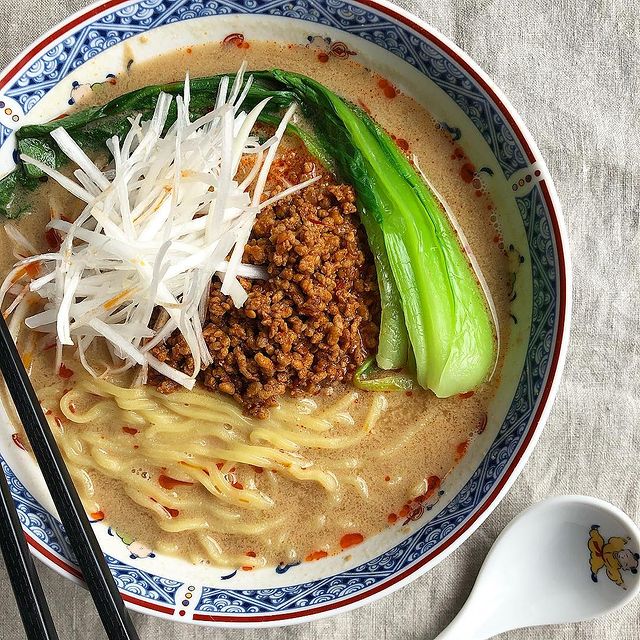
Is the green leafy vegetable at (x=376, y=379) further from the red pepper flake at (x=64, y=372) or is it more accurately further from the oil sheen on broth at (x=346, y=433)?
the red pepper flake at (x=64, y=372)

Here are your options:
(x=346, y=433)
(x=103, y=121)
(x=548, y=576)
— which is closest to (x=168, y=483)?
(x=346, y=433)

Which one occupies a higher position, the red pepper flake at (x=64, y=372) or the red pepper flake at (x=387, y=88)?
the red pepper flake at (x=387, y=88)

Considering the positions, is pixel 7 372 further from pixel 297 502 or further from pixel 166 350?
pixel 297 502

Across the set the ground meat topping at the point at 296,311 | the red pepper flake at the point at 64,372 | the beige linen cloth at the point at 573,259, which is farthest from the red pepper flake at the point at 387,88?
the red pepper flake at the point at 64,372

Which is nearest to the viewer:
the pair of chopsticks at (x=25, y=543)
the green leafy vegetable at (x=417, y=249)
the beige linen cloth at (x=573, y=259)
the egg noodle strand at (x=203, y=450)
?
the pair of chopsticks at (x=25, y=543)

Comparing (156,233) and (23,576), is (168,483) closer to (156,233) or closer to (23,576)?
(23,576)

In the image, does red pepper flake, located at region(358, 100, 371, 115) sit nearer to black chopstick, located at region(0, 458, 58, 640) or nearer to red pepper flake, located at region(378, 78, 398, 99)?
red pepper flake, located at region(378, 78, 398, 99)

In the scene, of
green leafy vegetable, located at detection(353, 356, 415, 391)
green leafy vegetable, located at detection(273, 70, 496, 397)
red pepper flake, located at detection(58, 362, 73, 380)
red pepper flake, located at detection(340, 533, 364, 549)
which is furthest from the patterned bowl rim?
red pepper flake, located at detection(58, 362, 73, 380)
